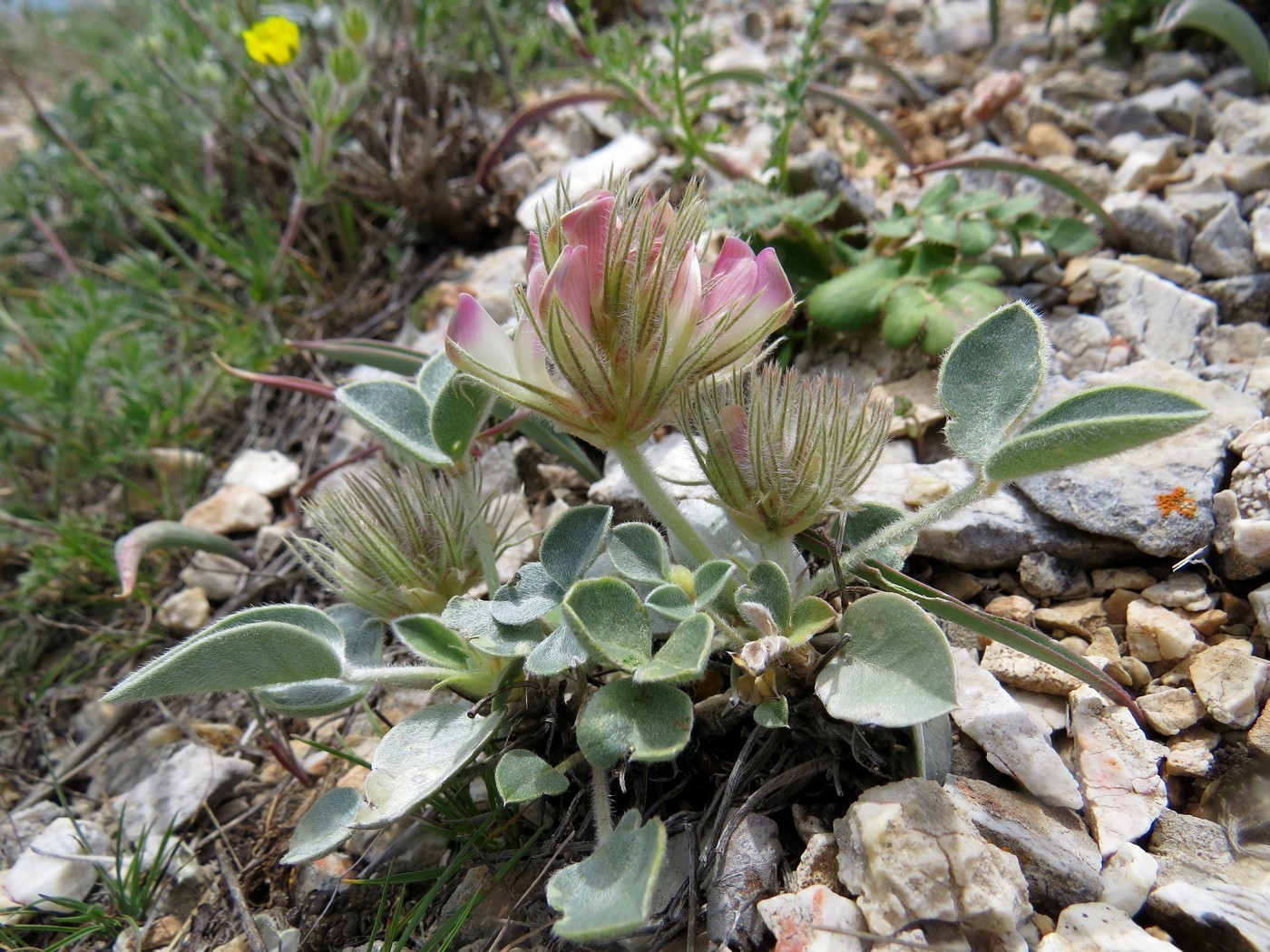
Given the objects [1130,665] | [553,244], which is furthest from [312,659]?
[1130,665]

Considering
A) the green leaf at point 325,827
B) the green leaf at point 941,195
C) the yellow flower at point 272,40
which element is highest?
the yellow flower at point 272,40

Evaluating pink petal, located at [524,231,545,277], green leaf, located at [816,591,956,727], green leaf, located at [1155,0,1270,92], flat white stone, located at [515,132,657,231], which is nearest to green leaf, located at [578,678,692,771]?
green leaf, located at [816,591,956,727]

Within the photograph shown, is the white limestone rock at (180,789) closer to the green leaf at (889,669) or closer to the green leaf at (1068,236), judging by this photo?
the green leaf at (889,669)

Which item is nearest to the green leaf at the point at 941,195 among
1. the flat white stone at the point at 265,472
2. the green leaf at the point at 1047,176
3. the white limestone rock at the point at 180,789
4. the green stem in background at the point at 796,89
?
the green leaf at the point at 1047,176

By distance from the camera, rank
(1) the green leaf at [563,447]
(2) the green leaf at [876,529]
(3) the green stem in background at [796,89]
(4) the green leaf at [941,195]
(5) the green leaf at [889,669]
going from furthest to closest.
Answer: (3) the green stem in background at [796,89] → (4) the green leaf at [941,195] → (1) the green leaf at [563,447] → (2) the green leaf at [876,529] → (5) the green leaf at [889,669]

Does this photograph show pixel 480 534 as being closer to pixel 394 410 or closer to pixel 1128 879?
pixel 394 410

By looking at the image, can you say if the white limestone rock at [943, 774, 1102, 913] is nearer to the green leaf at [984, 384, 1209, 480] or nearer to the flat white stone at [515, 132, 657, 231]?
the green leaf at [984, 384, 1209, 480]

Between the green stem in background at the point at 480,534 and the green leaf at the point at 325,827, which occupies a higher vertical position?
the green stem in background at the point at 480,534
